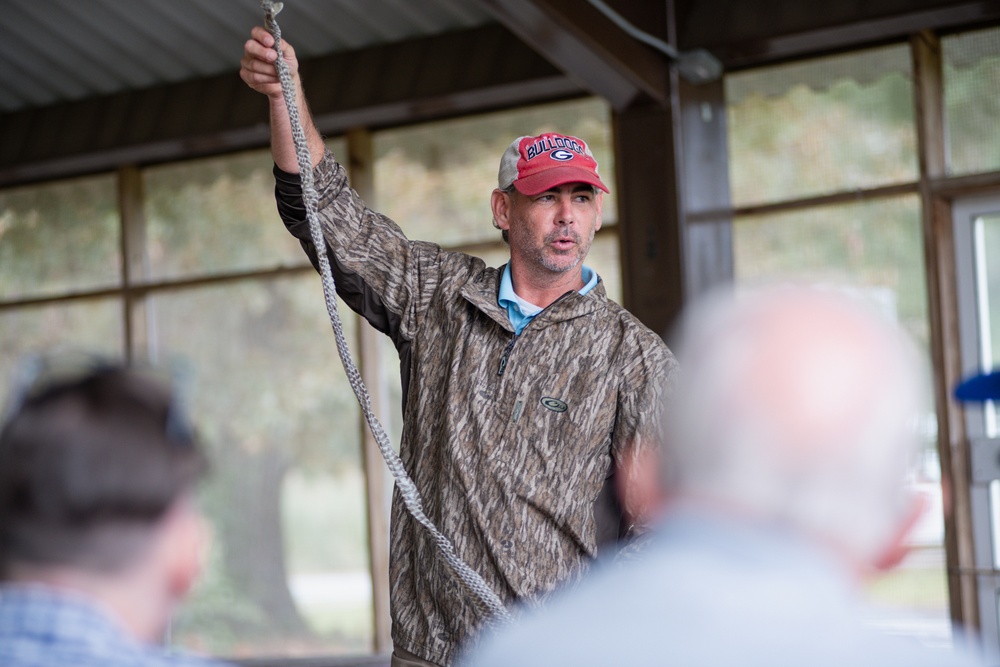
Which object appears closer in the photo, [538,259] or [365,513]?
[538,259]

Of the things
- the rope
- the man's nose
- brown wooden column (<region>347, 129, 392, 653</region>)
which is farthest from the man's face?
brown wooden column (<region>347, 129, 392, 653</region>)

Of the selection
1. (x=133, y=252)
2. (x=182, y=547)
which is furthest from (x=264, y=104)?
(x=182, y=547)

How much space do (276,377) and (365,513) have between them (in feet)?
2.45

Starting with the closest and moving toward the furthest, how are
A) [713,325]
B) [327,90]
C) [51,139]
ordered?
[713,325], [327,90], [51,139]

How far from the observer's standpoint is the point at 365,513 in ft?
18.6

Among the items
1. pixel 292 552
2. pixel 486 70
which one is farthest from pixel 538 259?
pixel 292 552

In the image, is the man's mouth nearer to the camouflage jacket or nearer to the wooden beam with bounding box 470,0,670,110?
the camouflage jacket

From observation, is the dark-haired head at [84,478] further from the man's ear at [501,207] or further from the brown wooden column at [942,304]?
the brown wooden column at [942,304]

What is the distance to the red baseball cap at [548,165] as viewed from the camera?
2.35 meters

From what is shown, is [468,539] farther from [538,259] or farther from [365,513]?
[365,513]

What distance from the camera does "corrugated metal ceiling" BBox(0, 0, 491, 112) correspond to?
5156 mm

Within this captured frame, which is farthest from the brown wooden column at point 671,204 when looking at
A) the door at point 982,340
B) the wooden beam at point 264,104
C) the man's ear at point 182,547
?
the man's ear at point 182,547

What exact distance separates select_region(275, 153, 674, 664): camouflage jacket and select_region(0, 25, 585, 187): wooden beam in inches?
113

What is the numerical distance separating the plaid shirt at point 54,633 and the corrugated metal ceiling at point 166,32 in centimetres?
435
